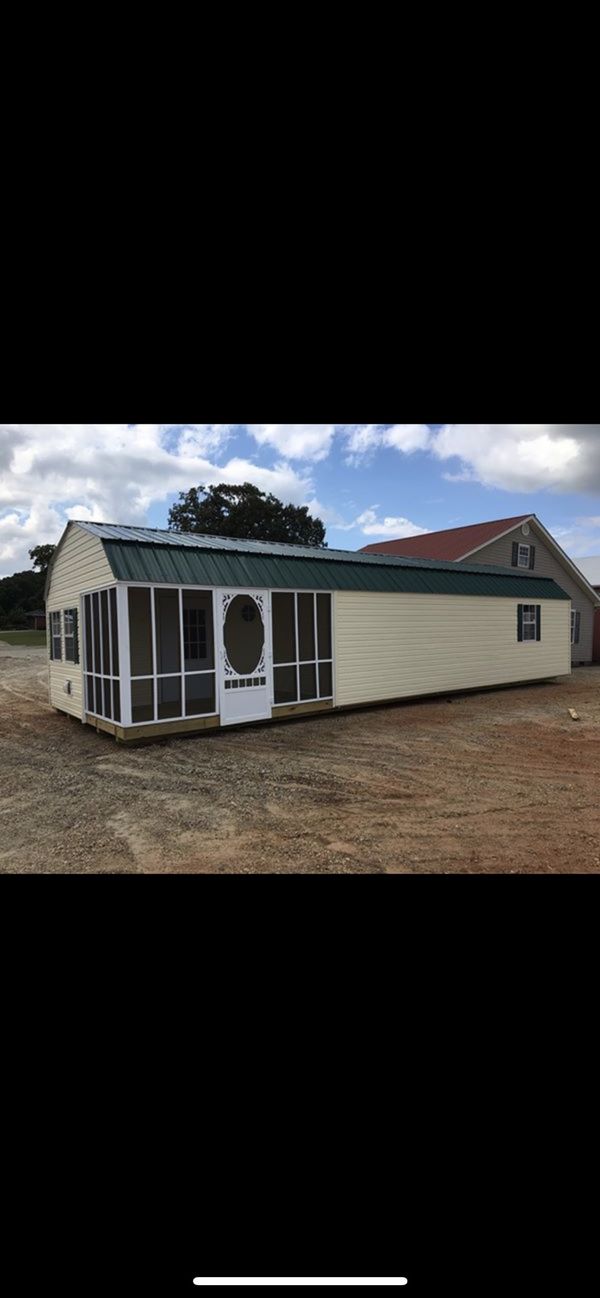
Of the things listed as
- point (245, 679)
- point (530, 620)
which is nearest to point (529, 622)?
point (530, 620)

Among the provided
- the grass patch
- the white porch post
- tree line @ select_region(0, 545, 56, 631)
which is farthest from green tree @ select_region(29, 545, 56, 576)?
the white porch post

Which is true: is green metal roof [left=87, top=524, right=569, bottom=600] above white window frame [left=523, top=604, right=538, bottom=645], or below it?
above

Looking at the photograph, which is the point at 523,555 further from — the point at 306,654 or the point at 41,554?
the point at 41,554

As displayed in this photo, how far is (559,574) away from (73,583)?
17999 mm

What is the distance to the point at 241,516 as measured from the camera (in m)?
37.5

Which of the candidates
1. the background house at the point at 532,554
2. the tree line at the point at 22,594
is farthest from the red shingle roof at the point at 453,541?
the tree line at the point at 22,594

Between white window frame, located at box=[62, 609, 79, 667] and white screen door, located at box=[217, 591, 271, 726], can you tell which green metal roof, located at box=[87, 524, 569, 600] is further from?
white window frame, located at box=[62, 609, 79, 667]

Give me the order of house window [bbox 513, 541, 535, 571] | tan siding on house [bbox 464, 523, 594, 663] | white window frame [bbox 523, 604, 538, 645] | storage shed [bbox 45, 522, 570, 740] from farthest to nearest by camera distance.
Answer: house window [bbox 513, 541, 535, 571] < tan siding on house [bbox 464, 523, 594, 663] < white window frame [bbox 523, 604, 538, 645] < storage shed [bbox 45, 522, 570, 740]

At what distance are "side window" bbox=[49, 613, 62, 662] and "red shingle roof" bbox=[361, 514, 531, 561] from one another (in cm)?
1030

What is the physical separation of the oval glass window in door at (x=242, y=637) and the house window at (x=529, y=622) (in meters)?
7.37

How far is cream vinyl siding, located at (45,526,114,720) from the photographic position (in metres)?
8.97
